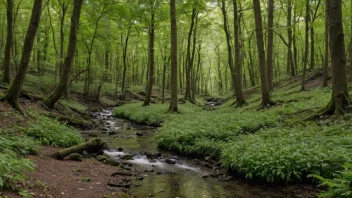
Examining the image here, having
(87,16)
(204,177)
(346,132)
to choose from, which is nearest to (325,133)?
(346,132)

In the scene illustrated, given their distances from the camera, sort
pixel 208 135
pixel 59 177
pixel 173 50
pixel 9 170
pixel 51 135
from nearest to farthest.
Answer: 1. pixel 9 170
2. pixel 59 177
3. pixel 51 135
4. pixel 208 135
5. pixel 173 50

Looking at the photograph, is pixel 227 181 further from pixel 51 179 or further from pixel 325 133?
pixel 51 179

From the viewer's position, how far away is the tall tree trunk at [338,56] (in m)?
9.56

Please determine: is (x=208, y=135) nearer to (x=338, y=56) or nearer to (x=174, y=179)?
(x=174, y=179)

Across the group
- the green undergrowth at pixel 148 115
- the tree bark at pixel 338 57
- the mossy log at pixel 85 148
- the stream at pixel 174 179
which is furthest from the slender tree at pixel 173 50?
the tree bark at pixel 338 57

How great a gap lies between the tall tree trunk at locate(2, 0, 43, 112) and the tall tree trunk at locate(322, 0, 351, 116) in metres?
11.2

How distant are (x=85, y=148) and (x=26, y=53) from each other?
15.8 ft

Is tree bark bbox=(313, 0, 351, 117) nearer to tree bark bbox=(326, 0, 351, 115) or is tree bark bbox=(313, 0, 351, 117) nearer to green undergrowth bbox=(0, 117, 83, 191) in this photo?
tree bark bbox=(326, 0, 351, 115)

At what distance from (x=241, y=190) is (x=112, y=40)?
2827 centimetres

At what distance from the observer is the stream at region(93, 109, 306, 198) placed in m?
6.73

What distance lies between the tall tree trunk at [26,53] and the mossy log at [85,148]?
13.2 feet

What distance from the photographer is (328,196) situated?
4680mm

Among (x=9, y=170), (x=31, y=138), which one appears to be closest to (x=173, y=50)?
(x=31, y=138)

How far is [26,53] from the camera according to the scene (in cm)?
1120
